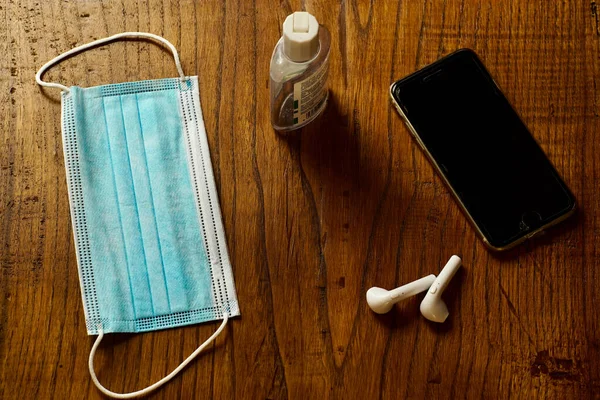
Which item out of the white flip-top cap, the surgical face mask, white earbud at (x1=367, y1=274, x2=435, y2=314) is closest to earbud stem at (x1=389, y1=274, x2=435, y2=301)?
white earbud at (x1=367, y1=274, x2=435, y2=314)

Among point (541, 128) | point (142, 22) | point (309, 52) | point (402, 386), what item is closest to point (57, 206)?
point (142, 22)

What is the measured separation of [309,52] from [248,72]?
0.18m

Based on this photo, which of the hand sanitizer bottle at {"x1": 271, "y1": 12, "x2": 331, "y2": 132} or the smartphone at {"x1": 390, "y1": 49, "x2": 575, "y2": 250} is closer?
the hand sanitizer bottle at {"x1": 271, "y1": 12, "x2": 331, "y2": 132}

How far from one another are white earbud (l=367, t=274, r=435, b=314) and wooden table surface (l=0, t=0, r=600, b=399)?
17 millimetres

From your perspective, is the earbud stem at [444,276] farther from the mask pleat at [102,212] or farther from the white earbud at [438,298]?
the mask pleat at [102,212]

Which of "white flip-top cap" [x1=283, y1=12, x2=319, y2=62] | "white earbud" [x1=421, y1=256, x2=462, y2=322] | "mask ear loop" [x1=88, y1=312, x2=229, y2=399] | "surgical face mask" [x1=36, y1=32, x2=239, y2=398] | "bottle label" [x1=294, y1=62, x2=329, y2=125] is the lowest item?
"mask ear loop" [x1=88, y1=312, x2=229, y2=399]

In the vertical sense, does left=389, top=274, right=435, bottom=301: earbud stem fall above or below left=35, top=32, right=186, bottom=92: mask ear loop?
below

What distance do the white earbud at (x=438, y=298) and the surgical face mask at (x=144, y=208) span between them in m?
0.24

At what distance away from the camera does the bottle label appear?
32.5 inches

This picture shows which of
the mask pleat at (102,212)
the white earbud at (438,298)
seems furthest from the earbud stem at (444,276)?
the mask pleat at (102,212)

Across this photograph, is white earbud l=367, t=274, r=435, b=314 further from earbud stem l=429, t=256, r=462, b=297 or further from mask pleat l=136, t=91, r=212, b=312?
mask pleat l=136, t=91, r=212, b=312

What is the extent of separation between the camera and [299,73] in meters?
0.82

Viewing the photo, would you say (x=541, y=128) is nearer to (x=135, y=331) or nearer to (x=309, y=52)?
(x=309, y=52)

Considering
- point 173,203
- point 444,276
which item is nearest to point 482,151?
point 444,276
